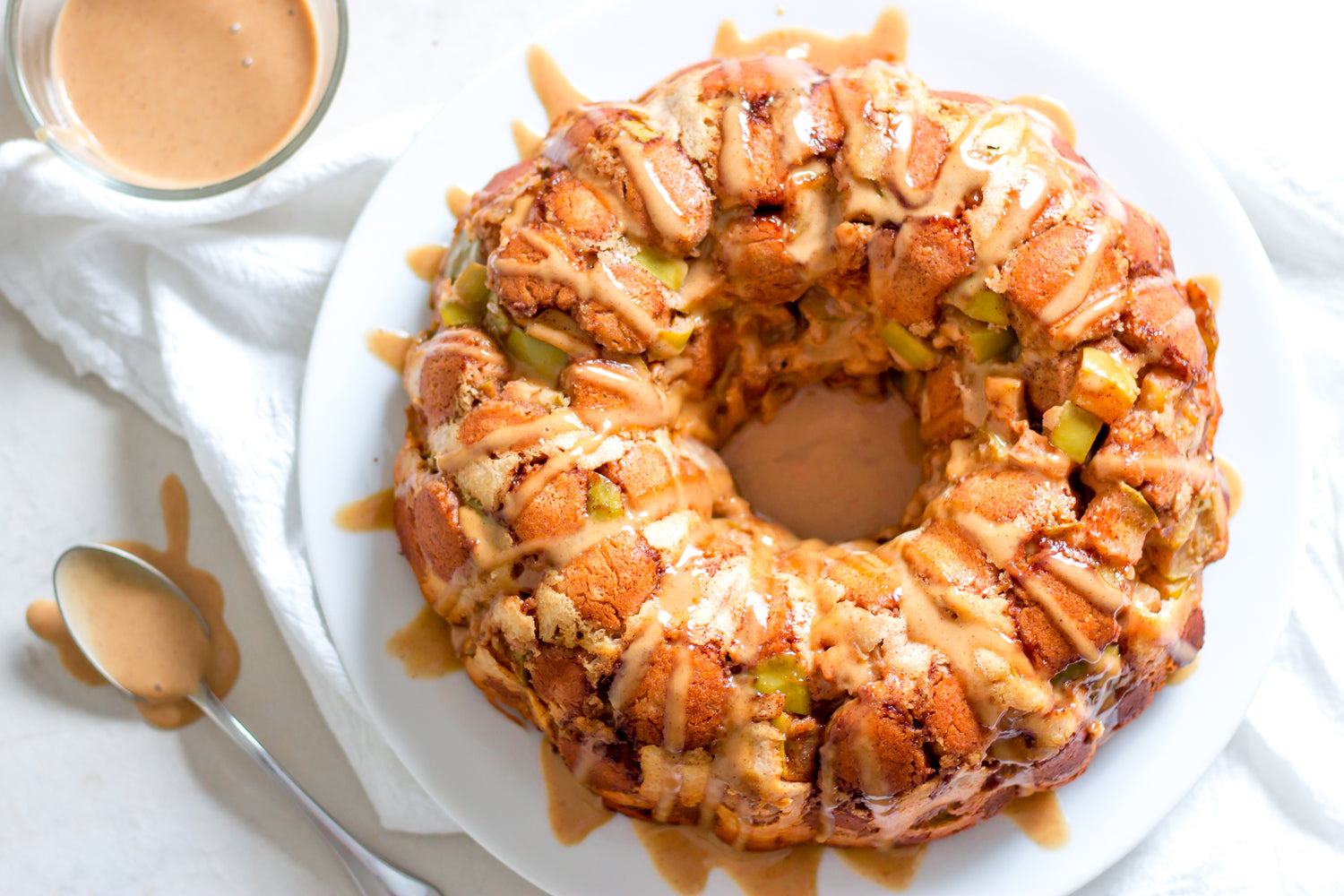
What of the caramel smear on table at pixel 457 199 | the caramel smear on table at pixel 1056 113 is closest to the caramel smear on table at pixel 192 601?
the caramel smear on table at pixel 457 199

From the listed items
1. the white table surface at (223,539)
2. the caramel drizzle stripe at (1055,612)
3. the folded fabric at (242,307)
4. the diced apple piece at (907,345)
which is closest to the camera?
the caramel drizzle stripe at (1055,612)

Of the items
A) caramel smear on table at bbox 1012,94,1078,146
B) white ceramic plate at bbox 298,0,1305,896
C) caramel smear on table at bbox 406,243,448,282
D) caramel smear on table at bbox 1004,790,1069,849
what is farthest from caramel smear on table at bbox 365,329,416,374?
caramel smear on table at bbox 1004,790,1069,849

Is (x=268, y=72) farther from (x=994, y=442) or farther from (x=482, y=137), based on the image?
(x=994, y=442)

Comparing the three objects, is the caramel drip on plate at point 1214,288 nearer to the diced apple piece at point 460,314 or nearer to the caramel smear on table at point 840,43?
the caramel smear on table at point 840,43

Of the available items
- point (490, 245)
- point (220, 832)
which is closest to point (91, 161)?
point (490, 245)

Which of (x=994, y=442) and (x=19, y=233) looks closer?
(x=994, y=442)
